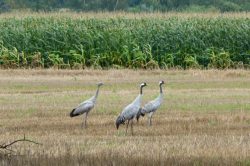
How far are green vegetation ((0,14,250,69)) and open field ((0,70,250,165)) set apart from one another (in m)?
3.01

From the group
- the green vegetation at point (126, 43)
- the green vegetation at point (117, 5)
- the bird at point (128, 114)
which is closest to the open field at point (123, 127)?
the bird at point (128, 114)

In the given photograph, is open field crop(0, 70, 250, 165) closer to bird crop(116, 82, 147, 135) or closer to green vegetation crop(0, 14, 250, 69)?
bird crop(116, 82, 147, 135)

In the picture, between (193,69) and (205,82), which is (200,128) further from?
(193,69)

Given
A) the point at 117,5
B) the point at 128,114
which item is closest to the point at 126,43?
the point at 128,114

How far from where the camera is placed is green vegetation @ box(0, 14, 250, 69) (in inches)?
1454

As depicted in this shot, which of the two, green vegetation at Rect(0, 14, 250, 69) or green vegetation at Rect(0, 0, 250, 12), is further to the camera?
green vegetation at Rect(0, 0, 250, 12)

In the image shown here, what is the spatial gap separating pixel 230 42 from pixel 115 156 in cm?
2601

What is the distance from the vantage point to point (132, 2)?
249 ft

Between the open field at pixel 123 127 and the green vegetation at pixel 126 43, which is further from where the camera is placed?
the green vegetation at pixel 126 43

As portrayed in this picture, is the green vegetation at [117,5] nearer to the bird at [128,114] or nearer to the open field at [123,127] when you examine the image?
the open field at [123,127]

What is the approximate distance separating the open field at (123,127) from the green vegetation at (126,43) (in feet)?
9.87

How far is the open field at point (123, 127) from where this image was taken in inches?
529

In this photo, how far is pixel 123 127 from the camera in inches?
775

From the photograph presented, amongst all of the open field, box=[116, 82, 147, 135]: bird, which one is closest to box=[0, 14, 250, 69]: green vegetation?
the open field
